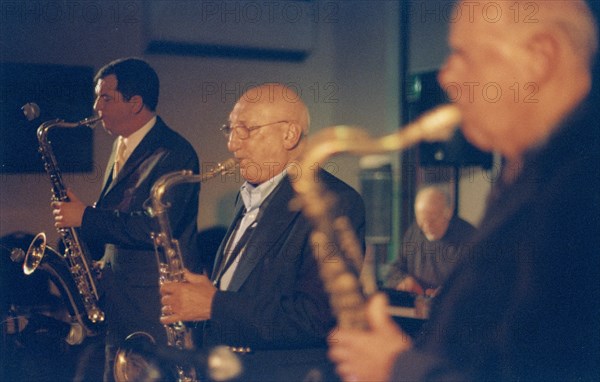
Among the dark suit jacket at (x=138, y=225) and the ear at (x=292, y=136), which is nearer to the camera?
the ear at (x=292, y=136)

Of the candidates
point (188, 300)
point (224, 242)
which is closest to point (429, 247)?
point (224, 242)

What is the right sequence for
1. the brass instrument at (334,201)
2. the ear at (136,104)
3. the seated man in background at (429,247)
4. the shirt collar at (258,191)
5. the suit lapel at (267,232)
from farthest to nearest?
the seated man in background at (429,247)
the ear at (136,104)
the shirt collar at (258,191)
the suit lapel at (267,232)
the brass instrument at (334,201)

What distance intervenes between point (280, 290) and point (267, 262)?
0.10 meters

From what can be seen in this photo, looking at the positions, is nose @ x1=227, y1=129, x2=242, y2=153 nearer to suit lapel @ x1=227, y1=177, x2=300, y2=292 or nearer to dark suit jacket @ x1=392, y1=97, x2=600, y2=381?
suit lapel @ x1=227, y1=177, x2=300, y2=292

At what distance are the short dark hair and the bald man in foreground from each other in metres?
2.52

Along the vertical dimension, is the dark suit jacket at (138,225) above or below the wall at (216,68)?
below

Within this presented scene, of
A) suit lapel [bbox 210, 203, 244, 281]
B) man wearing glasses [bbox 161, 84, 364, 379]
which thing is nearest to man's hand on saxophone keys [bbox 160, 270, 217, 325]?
man wearing glasses [bbox 161, 84, 364, 379]

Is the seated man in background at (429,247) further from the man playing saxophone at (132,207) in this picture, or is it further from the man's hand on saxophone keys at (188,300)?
the man's hand on saxophone keys at (188,300)

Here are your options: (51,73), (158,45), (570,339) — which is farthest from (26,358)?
(570,339)

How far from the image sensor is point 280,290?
7.86ft

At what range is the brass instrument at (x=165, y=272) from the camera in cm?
289

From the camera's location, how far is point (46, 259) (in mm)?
3902

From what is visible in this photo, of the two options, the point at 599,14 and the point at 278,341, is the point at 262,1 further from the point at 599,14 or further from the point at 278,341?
the point at 599,14

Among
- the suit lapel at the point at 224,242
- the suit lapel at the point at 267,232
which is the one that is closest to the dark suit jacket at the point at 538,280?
the suit lapel at the point at 267,232
